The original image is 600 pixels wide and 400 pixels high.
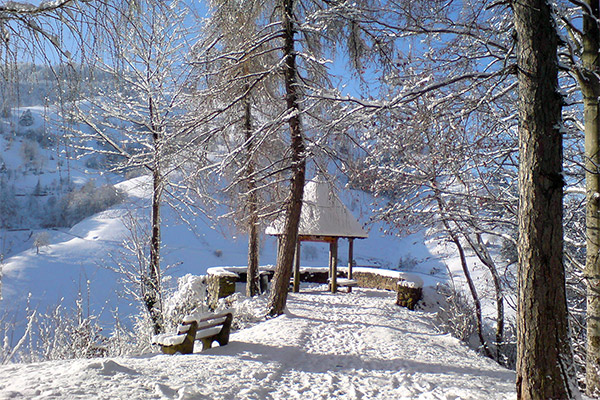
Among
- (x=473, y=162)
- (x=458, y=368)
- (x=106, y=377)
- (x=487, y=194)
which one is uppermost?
(x=473, y=162)

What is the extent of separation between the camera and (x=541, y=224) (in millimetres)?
3371

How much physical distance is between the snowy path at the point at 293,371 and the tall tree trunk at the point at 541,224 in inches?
35.4

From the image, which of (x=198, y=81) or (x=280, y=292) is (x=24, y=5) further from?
(x=280, y=292)

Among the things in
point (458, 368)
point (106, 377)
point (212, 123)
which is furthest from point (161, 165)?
point (458, 368)

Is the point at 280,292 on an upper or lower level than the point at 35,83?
lower

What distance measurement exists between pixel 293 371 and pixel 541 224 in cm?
297

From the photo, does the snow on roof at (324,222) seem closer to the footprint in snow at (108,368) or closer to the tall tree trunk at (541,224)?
the footprint in snow at (108,368)

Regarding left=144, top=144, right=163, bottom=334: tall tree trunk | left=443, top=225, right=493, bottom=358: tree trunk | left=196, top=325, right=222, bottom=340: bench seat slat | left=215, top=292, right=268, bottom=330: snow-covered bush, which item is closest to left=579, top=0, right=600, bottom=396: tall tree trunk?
left=443, top=225, right=493, bottom=358: tree trunk

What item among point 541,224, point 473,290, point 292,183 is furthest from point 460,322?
point 541,224

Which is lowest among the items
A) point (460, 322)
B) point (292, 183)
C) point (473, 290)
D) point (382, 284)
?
point (382, 284)

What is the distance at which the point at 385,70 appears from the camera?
286 inches

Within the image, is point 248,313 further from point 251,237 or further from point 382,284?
point 382,284

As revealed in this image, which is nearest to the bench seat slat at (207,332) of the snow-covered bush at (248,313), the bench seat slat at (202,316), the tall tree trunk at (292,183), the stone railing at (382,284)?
the bench seat slat at (202,316)

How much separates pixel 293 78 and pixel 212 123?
2.23 metres
